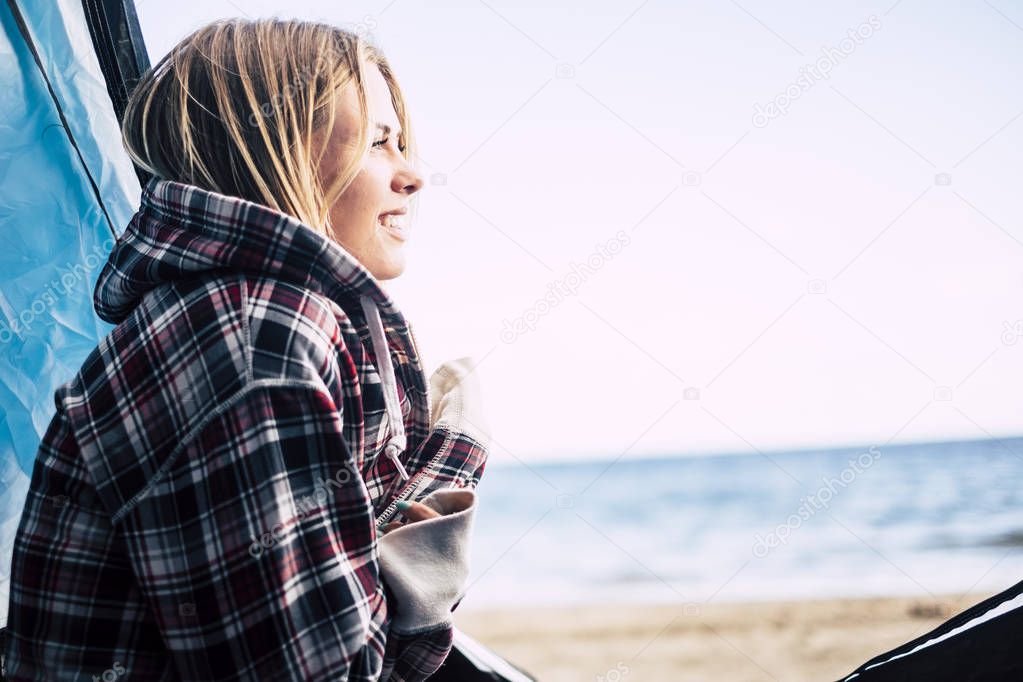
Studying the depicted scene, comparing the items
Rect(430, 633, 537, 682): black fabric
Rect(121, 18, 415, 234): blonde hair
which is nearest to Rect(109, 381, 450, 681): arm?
Rect(121, 18, 415, 234): blonde hair

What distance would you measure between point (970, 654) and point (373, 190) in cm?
101

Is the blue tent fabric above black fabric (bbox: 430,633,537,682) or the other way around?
above

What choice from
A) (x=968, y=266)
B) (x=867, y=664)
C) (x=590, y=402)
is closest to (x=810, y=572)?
(x=590, y=402)

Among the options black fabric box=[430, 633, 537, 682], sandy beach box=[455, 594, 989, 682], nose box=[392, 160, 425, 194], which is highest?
nose box=[392, 160, 425, 194]

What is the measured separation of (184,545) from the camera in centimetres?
64

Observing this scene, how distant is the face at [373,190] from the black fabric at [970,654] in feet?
2.88

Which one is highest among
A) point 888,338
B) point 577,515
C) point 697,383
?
point 888,338

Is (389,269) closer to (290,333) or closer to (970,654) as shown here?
(290,333)

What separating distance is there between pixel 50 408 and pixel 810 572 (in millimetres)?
6897

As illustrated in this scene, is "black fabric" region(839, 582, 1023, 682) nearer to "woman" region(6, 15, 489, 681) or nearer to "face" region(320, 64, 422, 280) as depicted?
"woman" region(6, 15, 489, 681)

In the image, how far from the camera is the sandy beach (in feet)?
13.9

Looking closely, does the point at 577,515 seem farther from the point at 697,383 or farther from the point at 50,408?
the point at 50,408

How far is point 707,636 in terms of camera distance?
5.12m

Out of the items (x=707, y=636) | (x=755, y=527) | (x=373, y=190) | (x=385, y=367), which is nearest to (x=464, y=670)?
(x=385, y=367)
